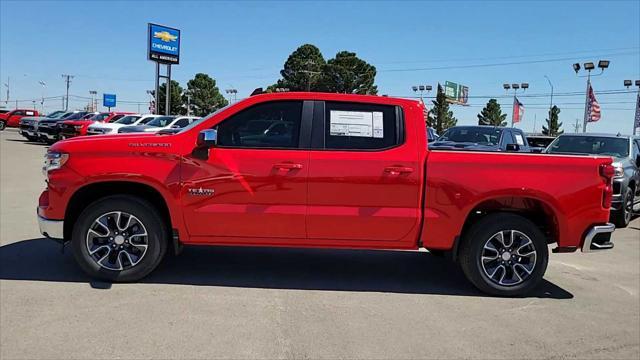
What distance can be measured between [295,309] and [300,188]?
3.84 feet

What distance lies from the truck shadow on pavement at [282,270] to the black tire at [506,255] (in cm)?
21

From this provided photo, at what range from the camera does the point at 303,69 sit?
232 ft

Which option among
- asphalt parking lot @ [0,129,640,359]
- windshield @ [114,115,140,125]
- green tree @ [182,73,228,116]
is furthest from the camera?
green tree @ [182,73,228,116]

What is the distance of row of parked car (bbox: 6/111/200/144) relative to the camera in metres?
21.4

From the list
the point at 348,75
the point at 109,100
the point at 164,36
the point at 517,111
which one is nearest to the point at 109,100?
the point at 109,100

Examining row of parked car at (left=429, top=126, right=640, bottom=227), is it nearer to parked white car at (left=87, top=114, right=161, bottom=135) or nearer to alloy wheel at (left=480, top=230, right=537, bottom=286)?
alloy wheel at (left=480, top=230, right=537, bottom=286)

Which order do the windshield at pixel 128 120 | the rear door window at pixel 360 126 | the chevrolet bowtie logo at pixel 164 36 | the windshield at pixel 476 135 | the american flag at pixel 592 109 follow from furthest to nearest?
the chevrolet bowtie logo at pixel 164 36 → the american flag at pixel 592 109 → the windshield at pixel 128 120 → the windshield at pixel 476 135 → the rear door window at pixel 360 126

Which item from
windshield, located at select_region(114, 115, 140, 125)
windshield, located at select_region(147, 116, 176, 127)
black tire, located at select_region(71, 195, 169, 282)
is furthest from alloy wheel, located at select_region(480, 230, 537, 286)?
windshield, located at select_region(114, 115, 140, 125)

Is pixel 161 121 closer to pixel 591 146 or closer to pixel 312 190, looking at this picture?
pixel 591 146

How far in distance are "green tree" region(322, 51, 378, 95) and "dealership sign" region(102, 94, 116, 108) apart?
40657mm

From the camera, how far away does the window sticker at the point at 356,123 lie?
537 cm

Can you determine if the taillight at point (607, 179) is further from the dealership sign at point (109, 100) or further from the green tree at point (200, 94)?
the dealership sign at point (109, 100)

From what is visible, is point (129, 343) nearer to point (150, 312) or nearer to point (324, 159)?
point (150, 312)

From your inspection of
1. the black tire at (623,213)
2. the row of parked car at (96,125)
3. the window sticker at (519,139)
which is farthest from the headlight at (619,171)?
the row of parked car at (96,125)
